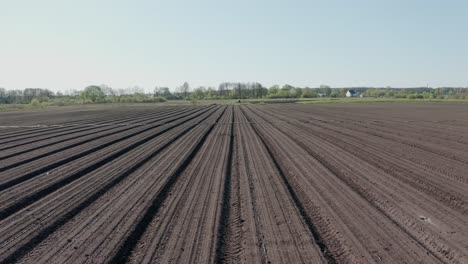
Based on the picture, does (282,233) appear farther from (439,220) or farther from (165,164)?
(165,164)

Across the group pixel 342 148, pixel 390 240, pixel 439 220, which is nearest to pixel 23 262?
pixel 390 240

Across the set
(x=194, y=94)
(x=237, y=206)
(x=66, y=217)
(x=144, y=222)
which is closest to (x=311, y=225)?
(x=237, y=206)

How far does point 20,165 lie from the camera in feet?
40.4

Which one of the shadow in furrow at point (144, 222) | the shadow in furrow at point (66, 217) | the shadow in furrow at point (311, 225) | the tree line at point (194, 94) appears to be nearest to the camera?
the shadow in furrow at point (311, 225)

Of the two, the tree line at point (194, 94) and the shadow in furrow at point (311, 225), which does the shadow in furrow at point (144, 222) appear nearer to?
the shadow in furrow at point (311, 225)

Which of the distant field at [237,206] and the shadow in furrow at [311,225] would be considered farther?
the distant field at [237,206]

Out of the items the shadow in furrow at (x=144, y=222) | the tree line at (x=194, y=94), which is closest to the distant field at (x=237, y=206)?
the shadow in furrow at (x=144, y=222)

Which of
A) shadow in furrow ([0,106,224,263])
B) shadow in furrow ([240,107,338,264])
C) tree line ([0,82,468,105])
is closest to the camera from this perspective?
shadow in furrow ([240,107,338,264])

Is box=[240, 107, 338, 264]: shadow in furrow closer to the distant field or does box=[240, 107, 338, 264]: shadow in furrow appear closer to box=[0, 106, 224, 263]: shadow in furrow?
the distant field

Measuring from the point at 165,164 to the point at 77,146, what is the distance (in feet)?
23.1

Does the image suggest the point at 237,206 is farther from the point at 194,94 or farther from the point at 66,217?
the point at 194,94

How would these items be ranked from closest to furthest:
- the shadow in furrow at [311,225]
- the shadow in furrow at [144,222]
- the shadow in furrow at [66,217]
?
the shadow in furrow at [311,225] → the shadow in furrow at [144,222] → the shadow in furrow at [66,217]

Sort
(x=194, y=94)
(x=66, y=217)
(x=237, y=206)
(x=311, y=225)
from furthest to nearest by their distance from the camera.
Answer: (x=194, y=94) → (x=237, y=206) → (x=66, y=217) → (x=311, y=225)

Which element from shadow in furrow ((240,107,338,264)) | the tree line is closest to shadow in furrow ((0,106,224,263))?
shadow in furrow ((240,107,338,264))
